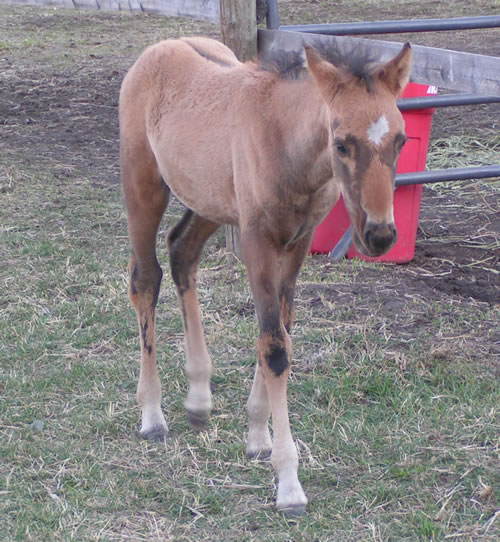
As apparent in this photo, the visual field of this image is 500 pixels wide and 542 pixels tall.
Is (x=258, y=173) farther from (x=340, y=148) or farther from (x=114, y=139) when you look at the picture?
(x=114, y=139)

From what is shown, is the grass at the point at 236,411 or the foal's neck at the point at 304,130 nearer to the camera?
the foal's neck at the point at 304,130

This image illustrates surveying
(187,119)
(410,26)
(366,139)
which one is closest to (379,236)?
(366,139)

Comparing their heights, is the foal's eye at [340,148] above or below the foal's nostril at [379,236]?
above

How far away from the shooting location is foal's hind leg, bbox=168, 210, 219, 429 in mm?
3877

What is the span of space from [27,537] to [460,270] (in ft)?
11.6

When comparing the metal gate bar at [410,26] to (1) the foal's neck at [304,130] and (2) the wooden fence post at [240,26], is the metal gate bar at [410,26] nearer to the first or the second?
(2) the wooden fence post at [240,26]

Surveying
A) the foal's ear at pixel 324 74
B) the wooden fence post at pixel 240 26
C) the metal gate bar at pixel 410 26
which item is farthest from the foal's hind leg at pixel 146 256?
the metal gate bar at pixel 410 26

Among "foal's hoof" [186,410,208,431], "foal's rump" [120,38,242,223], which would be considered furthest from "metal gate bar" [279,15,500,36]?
"foal's hoof" [186,410,208,431]

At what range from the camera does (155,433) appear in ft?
12.4

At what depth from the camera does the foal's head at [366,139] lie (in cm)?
264

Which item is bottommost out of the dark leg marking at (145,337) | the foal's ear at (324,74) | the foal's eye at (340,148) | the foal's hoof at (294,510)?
the foal's hoof at (294,510)

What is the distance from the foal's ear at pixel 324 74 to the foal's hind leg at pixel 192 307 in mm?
1444

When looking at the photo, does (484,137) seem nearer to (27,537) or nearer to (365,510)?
(365,510)

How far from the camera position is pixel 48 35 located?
13117mm
